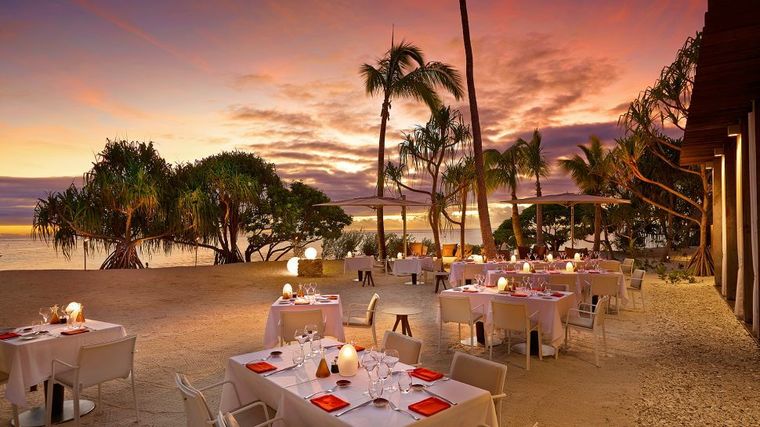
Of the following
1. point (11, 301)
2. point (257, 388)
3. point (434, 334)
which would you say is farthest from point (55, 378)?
point (11, 301)

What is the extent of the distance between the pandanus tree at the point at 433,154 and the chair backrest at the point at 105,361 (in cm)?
1351

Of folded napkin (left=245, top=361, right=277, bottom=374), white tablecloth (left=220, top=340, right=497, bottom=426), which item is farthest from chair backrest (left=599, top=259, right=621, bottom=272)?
folded napkin (left=245, top=361, right=277, bottom=374)

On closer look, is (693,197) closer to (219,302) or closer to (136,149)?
(219,302)

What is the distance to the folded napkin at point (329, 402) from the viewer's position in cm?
254

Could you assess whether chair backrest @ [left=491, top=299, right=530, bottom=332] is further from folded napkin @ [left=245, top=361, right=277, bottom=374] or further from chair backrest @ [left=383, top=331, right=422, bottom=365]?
folded napkin @ [left=245, top=361, right=277, bottom=374]

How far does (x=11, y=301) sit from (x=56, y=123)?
5282mm

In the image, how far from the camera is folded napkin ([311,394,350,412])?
254 centimetres

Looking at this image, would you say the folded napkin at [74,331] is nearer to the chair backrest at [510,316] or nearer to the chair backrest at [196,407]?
the chair backrest at [196,407]

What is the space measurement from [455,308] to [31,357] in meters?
4.71

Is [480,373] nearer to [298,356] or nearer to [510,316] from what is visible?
[298,356]

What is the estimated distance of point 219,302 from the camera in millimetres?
10492

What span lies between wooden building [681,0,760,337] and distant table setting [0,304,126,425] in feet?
22.2

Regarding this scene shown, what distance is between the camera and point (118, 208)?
14250 mm

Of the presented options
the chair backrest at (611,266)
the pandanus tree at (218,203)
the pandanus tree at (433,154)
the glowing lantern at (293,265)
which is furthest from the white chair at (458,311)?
the pandanus tree at (218,203)
